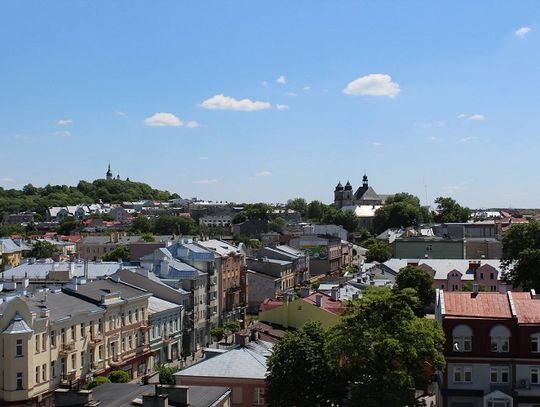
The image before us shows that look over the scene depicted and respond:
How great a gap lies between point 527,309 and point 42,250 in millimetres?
93479

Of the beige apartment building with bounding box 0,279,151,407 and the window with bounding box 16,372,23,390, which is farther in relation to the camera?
the beige apartment building with bounding box 0,279,151,407

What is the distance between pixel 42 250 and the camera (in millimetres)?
117250

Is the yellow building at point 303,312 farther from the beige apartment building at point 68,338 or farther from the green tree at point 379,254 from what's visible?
the green tree at point 379,254

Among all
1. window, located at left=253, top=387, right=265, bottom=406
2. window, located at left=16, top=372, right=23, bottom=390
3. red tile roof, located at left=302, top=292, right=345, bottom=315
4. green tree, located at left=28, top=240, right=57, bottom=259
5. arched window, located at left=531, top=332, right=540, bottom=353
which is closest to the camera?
arched window, located at left=531, top=332, right=540, bottom=353

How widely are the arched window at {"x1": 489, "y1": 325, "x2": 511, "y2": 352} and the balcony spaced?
2355 cm

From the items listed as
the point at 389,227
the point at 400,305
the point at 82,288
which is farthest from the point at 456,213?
the point at 400,305

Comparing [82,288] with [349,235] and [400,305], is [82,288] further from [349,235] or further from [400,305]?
[349,235]

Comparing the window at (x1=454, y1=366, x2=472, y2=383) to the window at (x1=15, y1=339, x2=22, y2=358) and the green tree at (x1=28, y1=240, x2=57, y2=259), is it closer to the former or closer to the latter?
the window at (x1=15, y1=339, x2=22, y2=358)

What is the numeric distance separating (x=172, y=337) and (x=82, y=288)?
1051 centimetres

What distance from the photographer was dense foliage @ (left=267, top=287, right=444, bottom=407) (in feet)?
102

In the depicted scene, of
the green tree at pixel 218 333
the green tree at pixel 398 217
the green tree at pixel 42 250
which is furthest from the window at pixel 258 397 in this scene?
the green tree at pixel 398 217

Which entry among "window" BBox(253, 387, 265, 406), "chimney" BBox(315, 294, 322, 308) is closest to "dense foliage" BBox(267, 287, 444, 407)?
"window" BBox(253, 387, 265, 406)

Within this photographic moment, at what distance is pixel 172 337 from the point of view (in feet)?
194

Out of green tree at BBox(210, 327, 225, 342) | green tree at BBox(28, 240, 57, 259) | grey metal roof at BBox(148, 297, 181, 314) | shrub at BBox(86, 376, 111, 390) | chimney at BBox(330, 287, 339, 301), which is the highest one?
green tree at BBox(28, 240, 57, 259)
